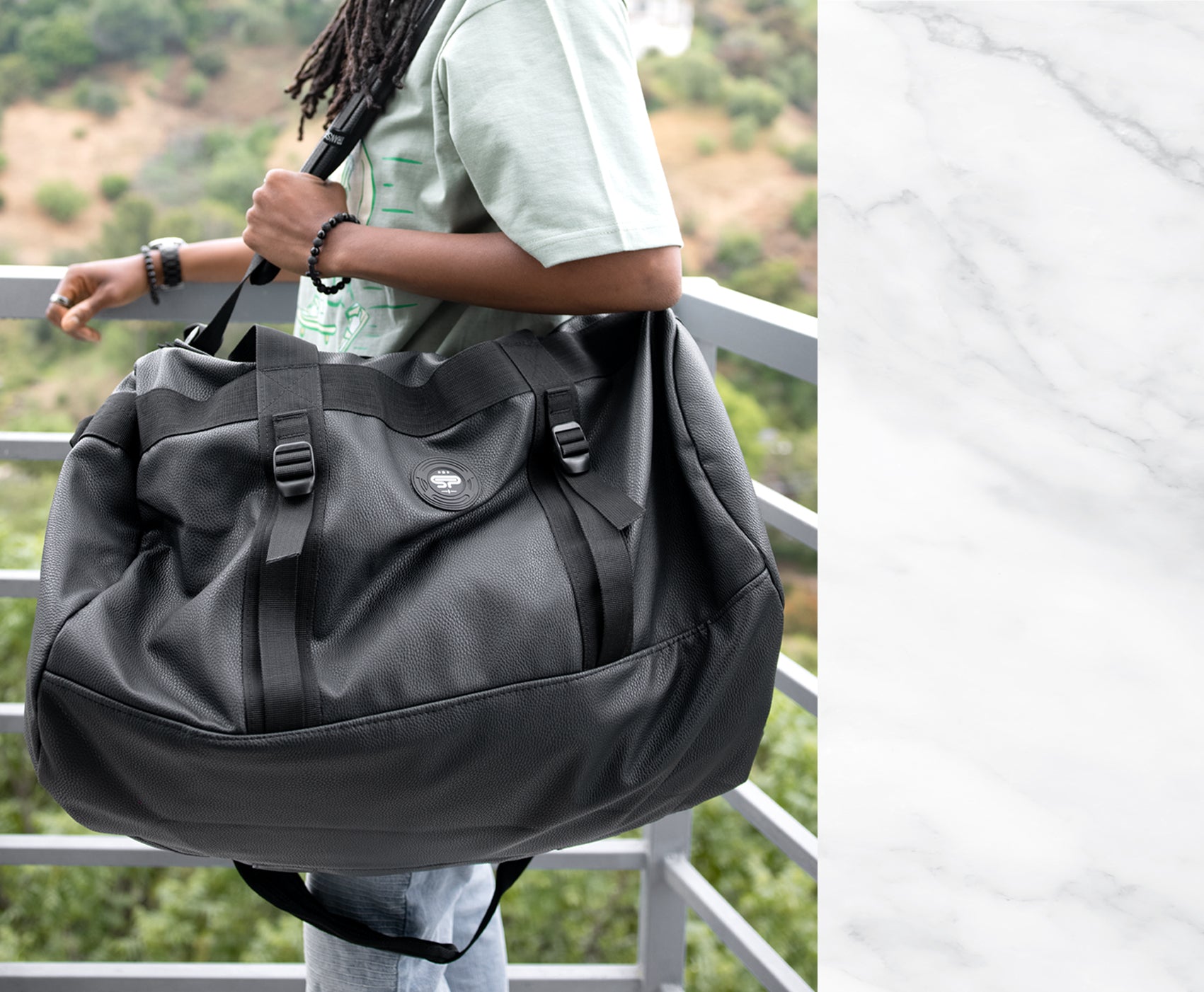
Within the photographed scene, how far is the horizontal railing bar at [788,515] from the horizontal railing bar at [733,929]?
431 millimetres

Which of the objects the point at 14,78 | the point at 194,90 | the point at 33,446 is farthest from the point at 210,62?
the point at 33,446

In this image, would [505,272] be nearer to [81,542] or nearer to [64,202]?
[81,542]

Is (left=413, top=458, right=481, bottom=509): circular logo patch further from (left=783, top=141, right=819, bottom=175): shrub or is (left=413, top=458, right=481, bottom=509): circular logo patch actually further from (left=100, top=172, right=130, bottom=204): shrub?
(left=783, top=141, right=819, bottom=175): shrub

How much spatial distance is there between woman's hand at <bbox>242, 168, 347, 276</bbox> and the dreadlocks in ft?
0.28

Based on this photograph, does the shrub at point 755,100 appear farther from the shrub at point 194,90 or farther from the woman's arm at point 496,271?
the woman's arm at point 496,271

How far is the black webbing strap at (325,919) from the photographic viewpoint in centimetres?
85

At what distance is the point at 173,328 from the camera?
42.2ft

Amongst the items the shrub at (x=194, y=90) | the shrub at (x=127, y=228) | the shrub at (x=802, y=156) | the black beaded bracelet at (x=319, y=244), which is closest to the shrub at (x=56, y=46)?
the shrub at (x=194, y=90)
